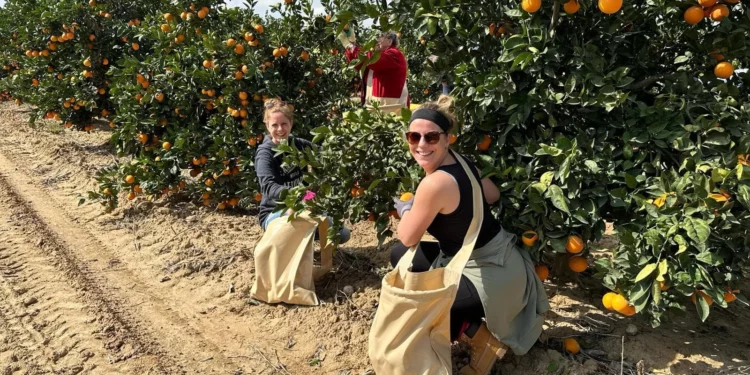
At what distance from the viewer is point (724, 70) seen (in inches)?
91.2

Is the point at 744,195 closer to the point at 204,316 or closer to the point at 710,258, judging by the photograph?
the point at 710,258

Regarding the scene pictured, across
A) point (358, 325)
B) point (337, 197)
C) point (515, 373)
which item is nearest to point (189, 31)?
point (337, 197)

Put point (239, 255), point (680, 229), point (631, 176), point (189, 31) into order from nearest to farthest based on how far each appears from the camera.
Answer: point (680, 229) → point (631, 176) → point (239, 255) → point (189, 31)

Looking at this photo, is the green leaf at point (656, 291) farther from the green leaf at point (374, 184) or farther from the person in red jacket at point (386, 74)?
the person in red jacket at point (386, 74)

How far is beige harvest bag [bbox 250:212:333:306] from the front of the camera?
11.1 ft

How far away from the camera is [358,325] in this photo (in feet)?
10.5

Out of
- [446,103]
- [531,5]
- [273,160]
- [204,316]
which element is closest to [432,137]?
[446,103]

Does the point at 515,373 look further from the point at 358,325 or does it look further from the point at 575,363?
the point at 358,325

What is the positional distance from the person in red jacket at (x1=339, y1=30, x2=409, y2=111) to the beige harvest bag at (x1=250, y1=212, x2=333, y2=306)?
4.79 ft

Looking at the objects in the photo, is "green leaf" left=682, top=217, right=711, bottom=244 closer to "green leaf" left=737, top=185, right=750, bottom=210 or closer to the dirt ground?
"green leaf" left=737, top=185, right=750, bottom=210

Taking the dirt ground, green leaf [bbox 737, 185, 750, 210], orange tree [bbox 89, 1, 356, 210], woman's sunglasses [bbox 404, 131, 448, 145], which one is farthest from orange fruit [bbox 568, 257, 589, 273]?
orange tree [bbox 89, 1, 356, 210]

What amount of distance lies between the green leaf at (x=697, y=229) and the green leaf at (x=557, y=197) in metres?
0.45

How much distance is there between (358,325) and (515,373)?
3.17 ft

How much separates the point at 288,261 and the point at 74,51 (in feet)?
18.5
